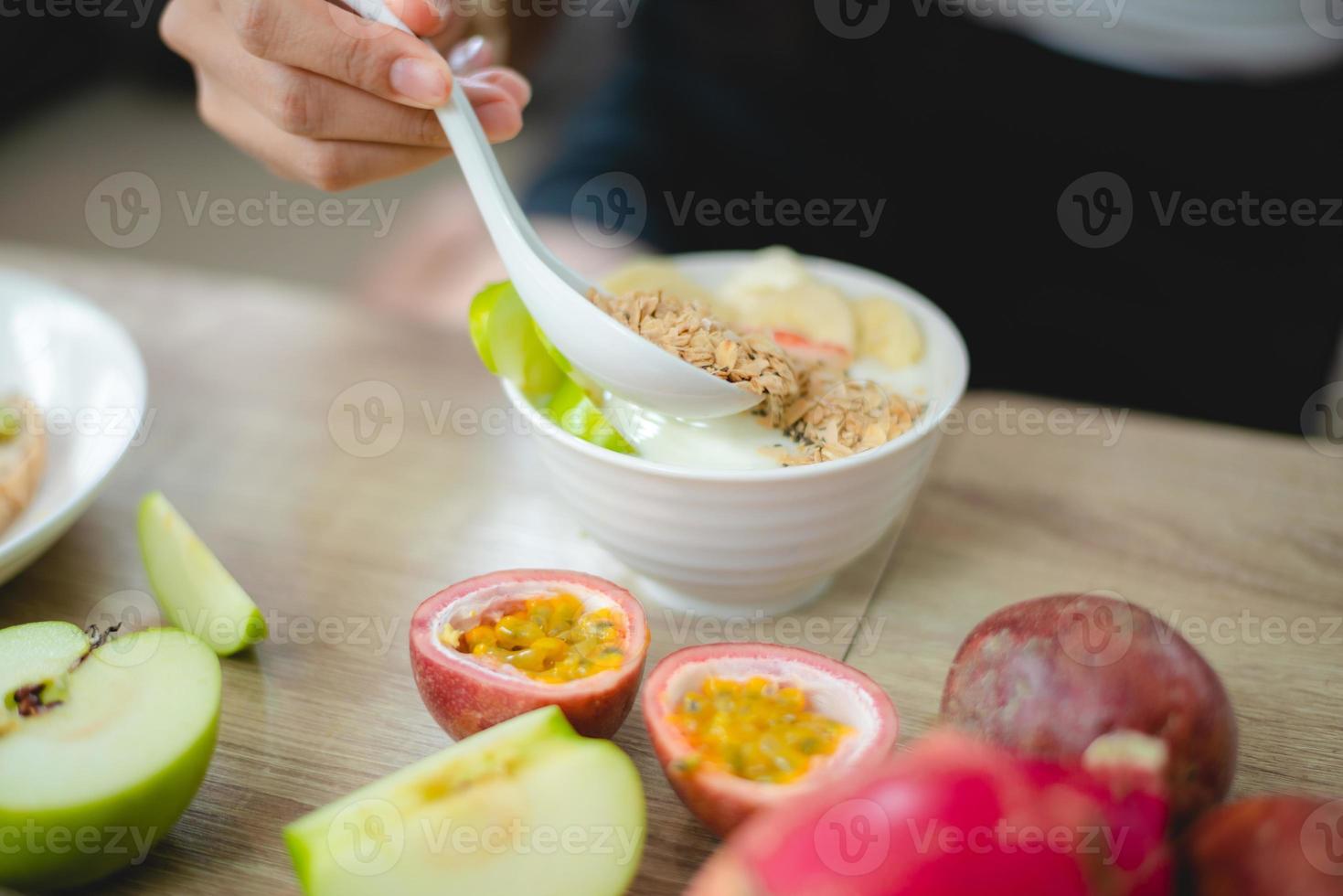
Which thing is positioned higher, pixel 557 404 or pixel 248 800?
pixel 557 404

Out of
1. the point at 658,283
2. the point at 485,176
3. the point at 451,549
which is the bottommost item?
the point at 451,549

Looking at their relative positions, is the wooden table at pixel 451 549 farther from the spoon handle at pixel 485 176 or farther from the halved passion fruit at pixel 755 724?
the spoon handle at pixel 485 176

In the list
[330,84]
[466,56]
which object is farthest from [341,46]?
[466,56]

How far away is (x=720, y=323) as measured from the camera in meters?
0.82

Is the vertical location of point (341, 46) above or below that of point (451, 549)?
above

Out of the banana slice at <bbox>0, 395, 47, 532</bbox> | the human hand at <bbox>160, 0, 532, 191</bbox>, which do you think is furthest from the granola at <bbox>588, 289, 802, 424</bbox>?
the banana slice at <bbox>0, 395, 47, 532</bbox>

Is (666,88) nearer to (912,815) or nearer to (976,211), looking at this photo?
(976,211)

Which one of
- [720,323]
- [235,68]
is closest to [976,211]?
[720,323]

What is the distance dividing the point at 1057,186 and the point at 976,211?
0.37ft

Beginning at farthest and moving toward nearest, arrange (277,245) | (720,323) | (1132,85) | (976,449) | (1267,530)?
(277,245) → (1132,85) → (976,449) → (1267,530) → (720,323)

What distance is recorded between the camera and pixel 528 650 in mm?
685

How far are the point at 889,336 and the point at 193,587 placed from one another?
22.8 inches

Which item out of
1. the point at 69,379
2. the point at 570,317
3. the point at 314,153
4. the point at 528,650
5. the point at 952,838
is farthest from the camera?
the point at 69,379

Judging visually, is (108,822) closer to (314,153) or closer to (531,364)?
(531,364)
